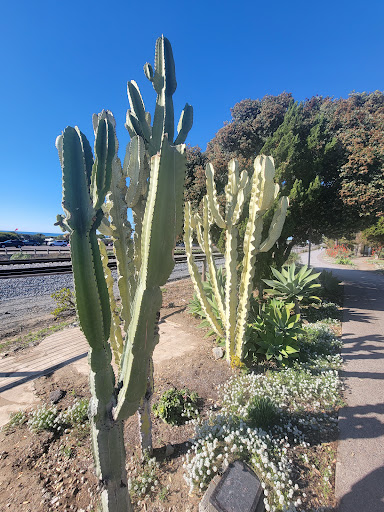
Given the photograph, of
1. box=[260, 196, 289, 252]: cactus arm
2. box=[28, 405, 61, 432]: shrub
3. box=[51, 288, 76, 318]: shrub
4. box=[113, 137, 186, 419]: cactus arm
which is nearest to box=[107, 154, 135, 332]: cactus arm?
box=[113, 137, 186, 419]: cactus arm

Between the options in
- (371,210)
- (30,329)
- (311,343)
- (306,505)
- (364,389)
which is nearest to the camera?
(306,505)

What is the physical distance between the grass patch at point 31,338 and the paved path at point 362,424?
4.80 metres

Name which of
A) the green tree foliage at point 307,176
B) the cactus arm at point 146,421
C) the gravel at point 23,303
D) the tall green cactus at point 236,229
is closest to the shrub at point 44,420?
the cactus arm at point 146,421

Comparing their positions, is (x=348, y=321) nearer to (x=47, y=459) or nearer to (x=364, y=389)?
(x=364, y=389)

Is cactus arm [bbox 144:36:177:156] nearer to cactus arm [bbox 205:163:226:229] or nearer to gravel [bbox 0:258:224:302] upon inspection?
cactus arm [bbox 205:163:226:229]

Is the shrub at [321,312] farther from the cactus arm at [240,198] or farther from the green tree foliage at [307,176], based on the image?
the cactus arm at [240,198]

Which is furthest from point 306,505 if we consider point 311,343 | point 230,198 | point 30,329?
point 30,329

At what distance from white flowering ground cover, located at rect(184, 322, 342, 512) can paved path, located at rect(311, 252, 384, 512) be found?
0.33 ft

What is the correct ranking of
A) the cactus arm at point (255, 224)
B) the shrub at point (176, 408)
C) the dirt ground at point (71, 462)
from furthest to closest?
the cactus arm at point (255, 224), the shrub at point (176, 408), the dirt ground at point (71, 462)

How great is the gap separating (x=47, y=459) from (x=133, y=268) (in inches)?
69.6

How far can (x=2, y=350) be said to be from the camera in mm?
3953

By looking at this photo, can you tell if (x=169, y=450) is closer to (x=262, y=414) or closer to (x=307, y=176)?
(x=262, y=414)

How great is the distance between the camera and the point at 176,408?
2.39 metres

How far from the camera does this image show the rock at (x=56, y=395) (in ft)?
8.66
